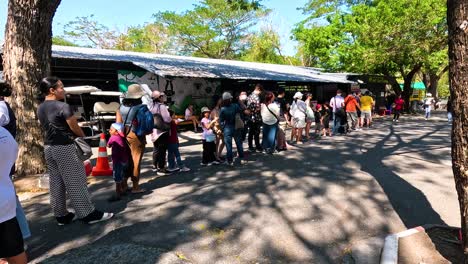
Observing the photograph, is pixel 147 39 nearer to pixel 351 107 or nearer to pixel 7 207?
pixel 351 107

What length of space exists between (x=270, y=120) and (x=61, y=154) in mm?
5009

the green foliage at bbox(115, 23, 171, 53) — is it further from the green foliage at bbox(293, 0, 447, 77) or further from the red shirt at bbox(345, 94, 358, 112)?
the red shirt at bbox(345, 94, 358, 112)

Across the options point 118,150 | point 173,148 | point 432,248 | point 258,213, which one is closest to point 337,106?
point 173,148

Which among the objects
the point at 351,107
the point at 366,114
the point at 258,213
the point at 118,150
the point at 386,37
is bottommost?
the point at 258,213

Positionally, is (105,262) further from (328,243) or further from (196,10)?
(196,10)

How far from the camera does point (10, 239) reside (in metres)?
2.27

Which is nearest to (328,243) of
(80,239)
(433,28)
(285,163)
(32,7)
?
(80,239)

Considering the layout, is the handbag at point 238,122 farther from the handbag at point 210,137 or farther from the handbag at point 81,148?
the handbag at point 81,148

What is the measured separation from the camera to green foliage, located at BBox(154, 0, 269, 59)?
34.3 meters

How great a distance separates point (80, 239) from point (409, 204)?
406 centimetres

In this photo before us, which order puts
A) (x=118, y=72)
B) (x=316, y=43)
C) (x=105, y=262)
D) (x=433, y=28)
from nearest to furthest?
1. (x=105, y=262)
2. (x=118, y=72)
3. (x=433, y=28)
4. (x=316, y=43)

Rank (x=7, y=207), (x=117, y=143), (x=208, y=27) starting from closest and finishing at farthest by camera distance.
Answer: (x=7, y=207) → (x=117, y=143) → (x=208, y=27)

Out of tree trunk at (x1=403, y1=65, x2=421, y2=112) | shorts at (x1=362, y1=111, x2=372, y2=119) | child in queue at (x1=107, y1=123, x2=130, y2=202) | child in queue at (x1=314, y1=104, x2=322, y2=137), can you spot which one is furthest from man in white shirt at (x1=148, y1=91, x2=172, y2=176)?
tree trunk at (x1=403, y1=65, x2=421, y2=112)

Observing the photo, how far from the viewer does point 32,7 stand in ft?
19.7
